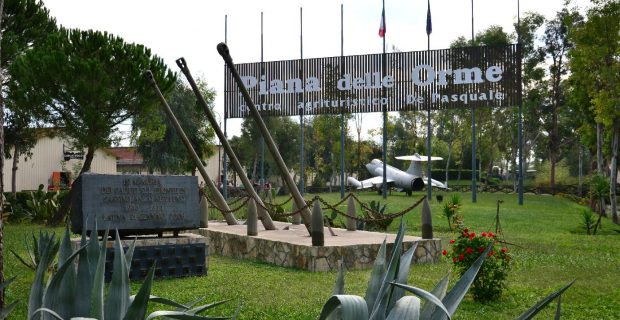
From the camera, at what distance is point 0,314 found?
2609 mm

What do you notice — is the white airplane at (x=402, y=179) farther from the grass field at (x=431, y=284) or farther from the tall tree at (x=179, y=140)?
the grass field at (x=431, y=284)

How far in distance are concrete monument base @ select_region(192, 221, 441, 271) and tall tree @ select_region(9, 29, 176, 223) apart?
904 cm

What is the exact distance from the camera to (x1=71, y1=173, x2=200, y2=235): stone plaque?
29.4 feet

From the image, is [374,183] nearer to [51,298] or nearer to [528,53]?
[528,53]

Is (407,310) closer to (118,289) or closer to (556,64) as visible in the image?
(118,289)

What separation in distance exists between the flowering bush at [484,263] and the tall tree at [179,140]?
1701 inches

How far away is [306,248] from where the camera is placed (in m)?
10.6

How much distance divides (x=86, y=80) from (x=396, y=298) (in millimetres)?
19744

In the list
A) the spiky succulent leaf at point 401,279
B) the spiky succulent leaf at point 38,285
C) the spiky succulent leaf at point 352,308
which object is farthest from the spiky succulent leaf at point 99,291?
the spiky succulent leaf at point 401,279

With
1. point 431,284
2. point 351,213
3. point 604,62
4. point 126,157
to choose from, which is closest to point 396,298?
point 431,284

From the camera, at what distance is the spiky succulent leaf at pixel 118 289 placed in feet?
8.39

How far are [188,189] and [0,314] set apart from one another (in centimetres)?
729

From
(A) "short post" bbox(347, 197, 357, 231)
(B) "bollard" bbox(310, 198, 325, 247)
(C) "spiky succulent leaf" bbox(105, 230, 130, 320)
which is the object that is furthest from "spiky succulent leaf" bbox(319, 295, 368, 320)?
(A) "short post" bbox(347, 197, 357, 231)

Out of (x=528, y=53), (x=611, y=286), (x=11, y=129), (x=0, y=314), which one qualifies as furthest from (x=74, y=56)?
(x=528, y=53)
